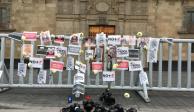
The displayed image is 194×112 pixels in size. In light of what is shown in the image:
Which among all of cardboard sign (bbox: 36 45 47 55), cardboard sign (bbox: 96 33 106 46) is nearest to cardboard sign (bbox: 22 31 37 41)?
cardboard sign (bbox: 36 45 47 55)

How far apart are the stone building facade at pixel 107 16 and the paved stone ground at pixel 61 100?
14489 mm

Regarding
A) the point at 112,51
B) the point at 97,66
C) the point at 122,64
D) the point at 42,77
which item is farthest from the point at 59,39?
the point at 122,64

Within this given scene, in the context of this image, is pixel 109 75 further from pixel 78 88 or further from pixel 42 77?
pixel 42 77

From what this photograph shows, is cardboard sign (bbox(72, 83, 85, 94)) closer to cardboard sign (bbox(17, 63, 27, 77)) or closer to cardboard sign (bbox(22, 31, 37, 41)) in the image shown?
cardboard sign (bbox(17, 63, 27, 77))

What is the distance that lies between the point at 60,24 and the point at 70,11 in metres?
0.90

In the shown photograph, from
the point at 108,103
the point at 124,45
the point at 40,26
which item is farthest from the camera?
the point at 40,26

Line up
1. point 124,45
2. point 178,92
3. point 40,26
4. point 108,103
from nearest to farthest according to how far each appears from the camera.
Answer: point 108,103 < point 124,45 < point 178,92 < point 40,26

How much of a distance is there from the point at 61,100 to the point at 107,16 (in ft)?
55.1

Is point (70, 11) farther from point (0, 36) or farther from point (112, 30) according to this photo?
point (0, 36)

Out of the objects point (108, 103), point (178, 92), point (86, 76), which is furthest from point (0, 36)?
point (178, 92)

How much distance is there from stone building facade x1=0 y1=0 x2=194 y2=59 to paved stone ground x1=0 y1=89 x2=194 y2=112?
14489mm

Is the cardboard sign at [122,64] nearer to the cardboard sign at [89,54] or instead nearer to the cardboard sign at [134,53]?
the cardboard sign at [134,53]

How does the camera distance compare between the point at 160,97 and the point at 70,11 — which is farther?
the point at 70,11

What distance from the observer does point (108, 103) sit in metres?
11.2
